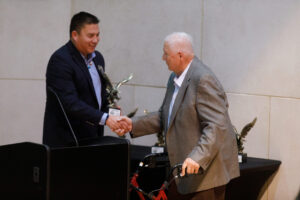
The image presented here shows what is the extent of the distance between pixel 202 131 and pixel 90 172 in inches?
30.6

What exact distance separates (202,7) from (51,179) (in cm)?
314

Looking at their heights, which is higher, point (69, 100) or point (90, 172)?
point (69, 100)

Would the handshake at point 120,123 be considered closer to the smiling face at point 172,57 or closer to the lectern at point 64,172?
the smiling face at point 172,57

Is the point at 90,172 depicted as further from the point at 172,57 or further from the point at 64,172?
the point at 172,57

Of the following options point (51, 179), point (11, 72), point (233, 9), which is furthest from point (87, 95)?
point (11, 72)

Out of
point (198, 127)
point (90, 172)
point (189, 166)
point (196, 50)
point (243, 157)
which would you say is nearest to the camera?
point (90, 172)

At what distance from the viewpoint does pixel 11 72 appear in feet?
22.1

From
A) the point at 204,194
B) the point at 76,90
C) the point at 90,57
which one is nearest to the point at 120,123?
the point at 76,90

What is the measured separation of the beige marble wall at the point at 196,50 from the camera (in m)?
5.11

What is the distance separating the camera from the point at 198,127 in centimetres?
353

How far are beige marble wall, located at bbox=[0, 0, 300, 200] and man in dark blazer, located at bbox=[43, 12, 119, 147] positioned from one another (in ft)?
4.88

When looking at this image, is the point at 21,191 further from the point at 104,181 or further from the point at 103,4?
the point at 103,4

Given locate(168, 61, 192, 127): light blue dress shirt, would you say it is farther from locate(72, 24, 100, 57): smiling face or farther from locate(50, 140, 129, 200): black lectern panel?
locate(72, 24, 100, 57): smiling face

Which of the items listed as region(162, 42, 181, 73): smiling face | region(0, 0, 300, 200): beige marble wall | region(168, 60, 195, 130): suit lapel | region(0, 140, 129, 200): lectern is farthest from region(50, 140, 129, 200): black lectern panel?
region(0, 0, 300, 200): beige marble wall
